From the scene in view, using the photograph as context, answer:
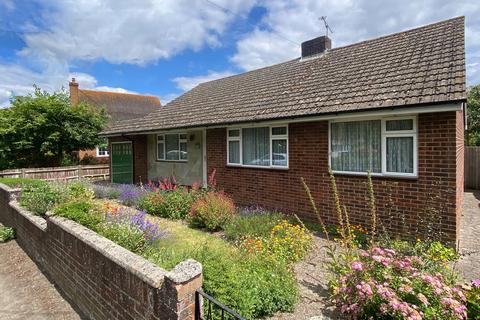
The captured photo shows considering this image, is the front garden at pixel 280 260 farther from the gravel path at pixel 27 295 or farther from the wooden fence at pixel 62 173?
the wooden fence at pixel 62 173

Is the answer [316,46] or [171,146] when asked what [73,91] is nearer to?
[171,146]

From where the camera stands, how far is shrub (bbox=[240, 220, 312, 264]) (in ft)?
16.1

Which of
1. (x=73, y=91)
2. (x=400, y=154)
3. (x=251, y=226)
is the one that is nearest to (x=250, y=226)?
(x=251, y=226)

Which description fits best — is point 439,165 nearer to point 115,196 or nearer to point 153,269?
point 153,269

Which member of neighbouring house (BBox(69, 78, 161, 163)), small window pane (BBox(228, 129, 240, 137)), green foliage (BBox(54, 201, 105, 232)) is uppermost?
neighbouring house (BBox(69, 78, 161, 163))

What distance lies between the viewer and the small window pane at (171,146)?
12.8m

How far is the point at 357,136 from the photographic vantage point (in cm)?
693

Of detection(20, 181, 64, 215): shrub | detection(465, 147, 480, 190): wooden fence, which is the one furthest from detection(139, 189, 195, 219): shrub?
detection(465, 147, 480, 190): wooden fence

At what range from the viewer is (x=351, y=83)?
25.7 feet

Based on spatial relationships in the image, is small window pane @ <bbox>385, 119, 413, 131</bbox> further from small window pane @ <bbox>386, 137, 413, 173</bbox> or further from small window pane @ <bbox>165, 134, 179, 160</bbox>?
small window pane @ <bbox>165, 134, 179, 160</bbox>

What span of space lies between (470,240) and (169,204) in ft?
24.5

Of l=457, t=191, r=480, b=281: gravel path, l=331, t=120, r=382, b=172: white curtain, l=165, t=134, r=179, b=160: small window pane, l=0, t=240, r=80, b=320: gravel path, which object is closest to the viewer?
l=0, t=240, r=80, b=320: gravel path

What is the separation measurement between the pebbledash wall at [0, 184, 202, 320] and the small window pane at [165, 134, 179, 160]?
7061 millimetres

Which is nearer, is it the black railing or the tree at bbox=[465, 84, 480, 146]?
the black railing
